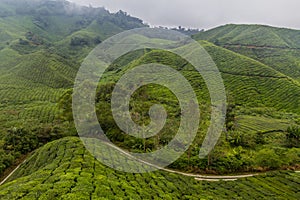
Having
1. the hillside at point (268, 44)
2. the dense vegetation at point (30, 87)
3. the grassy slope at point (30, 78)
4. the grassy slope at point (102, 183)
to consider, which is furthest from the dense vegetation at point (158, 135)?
the hillside at point (268, 44)

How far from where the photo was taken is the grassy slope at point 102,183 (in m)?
21.0

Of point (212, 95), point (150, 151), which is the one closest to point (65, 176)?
point (150, 151)

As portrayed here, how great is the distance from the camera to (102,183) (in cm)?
2308

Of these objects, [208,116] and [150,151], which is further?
[208,116]

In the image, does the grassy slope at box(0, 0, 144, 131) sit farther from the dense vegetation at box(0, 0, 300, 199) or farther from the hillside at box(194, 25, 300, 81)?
the hillside at box(194, 25, 300, 81)

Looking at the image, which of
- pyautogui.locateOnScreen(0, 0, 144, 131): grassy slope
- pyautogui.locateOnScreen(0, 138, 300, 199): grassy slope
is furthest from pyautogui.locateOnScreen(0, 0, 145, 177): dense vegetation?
pyautogui.locateOnScreen(0, 138, 300, 199): grassy slope

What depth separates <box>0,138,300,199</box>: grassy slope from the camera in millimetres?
21000

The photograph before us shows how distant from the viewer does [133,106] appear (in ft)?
163

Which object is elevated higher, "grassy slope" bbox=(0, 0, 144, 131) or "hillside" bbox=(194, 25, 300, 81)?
"hillside" bbox=(194, 25, 300, 81)

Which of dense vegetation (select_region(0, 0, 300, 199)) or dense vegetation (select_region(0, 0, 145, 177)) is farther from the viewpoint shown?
dense vegetation (select_region(0, 0, 145, 177))

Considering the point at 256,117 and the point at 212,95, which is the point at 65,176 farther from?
the point at 212,95

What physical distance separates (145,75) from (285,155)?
2233 inches

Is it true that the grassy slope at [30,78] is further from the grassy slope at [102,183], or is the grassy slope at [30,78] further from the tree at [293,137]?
the tree at [293,137]

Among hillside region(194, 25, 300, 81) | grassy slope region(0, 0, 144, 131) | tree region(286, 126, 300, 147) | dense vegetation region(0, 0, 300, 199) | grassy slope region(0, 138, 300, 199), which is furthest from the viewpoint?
hillside region(194, 25, 300, 81)
